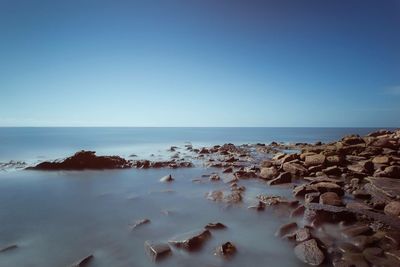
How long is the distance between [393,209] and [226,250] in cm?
680

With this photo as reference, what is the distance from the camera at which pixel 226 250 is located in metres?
7.67

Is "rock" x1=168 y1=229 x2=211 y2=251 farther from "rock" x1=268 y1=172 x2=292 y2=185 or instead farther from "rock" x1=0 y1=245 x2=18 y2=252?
"rock" x1=268 y1=172 x2=292 y2=185

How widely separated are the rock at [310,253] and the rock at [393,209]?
4.33 m

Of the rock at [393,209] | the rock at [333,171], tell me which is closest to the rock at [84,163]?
the rock at [333,171]

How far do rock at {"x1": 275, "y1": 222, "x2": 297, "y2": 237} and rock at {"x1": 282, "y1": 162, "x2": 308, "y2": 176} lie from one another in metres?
8.82

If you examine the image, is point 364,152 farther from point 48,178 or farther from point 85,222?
point 48,178

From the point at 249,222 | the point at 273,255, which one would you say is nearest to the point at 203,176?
the point at 249,222

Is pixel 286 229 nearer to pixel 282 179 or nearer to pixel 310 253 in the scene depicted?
pixel 310 253

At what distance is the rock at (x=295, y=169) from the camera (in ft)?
57.4

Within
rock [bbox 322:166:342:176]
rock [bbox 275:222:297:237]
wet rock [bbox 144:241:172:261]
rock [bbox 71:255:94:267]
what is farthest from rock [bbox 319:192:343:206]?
rock [bbox 71:255:94:267]

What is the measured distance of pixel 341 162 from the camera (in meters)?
19.0

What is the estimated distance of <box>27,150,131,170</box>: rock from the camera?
23.4m

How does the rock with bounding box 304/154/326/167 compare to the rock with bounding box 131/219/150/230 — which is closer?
the rock with bounding box 131/219/150/230

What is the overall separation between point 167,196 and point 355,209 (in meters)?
9.01
